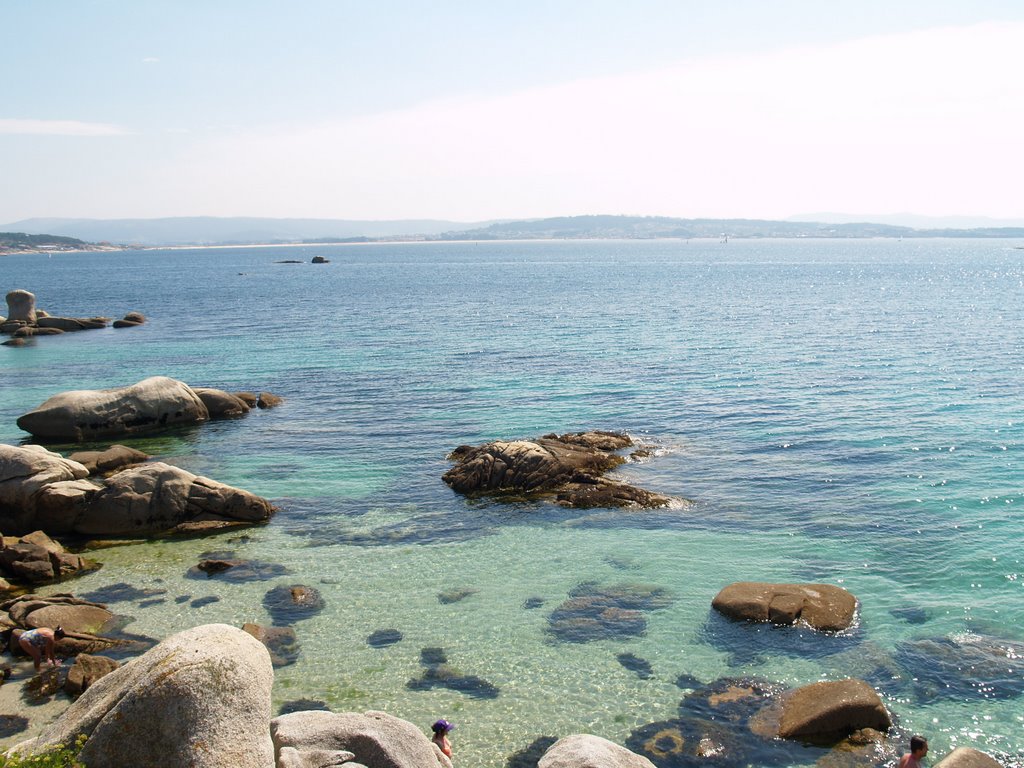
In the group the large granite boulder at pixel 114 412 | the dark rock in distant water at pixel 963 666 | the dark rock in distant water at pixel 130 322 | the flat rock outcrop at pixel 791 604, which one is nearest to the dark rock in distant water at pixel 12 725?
the flat rock outcrop at pixel 791 604

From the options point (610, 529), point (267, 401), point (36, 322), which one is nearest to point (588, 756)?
point (610, 529)

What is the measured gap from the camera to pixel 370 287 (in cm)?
14225

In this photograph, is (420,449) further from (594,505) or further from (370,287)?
(370,287)

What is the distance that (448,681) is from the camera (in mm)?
18375

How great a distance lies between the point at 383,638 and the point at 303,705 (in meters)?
3.18

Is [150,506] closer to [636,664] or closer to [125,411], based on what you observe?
[125,411]

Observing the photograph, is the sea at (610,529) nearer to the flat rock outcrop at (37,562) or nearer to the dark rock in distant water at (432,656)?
the dark rock in distant water at (432,656)

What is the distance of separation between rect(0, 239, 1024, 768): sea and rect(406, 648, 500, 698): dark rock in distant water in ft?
0.27

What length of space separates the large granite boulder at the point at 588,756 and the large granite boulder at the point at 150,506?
58.6ft

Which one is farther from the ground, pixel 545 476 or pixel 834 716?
pixel 545 476

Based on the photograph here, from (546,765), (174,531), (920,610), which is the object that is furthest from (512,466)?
(546,765)

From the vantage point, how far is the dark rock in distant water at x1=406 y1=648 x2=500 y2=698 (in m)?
18.0

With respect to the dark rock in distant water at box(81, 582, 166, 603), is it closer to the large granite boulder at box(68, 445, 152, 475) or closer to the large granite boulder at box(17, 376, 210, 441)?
the large granite boulder at box(68, 445, 152, 475)

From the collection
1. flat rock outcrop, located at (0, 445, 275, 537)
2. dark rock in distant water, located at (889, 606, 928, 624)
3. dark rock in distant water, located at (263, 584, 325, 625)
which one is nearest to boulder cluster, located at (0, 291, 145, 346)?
flat rock outcrop, located at (0, 445, 275, 537)
